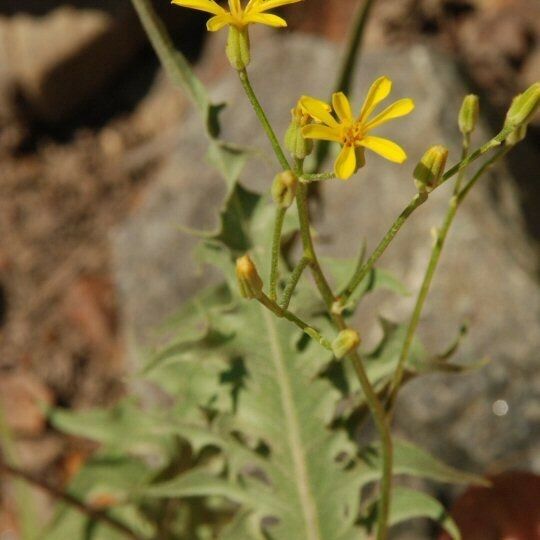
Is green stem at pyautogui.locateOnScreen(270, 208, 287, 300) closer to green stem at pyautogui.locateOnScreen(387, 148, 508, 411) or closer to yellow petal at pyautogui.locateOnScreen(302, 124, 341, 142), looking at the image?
yellow petal at pyautogui.locateOnScreen(302, 124, 341, 142)

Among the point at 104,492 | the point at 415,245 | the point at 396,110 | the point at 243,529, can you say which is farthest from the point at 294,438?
the point at 415,245

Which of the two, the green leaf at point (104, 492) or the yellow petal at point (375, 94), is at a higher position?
the yellow petal at point (375, 94)

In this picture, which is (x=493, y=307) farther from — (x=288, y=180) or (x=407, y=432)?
(x=288, y=180)

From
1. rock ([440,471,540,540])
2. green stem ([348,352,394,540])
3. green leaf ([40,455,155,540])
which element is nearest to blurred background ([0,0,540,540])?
green leaf ([40,455,155,540])

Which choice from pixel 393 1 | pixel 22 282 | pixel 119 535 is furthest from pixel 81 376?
pixel 393 1

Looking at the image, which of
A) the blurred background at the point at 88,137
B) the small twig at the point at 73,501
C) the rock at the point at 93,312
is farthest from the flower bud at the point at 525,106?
the rock at the point at 93,312

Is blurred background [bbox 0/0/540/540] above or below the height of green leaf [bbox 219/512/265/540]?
above

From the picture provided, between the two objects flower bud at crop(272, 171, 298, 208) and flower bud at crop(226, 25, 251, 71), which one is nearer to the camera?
flower bud at crop(272, 171, 298, 208)

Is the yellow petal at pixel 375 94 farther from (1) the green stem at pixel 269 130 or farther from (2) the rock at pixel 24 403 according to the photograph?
(2) the rock at pixel 24 403
